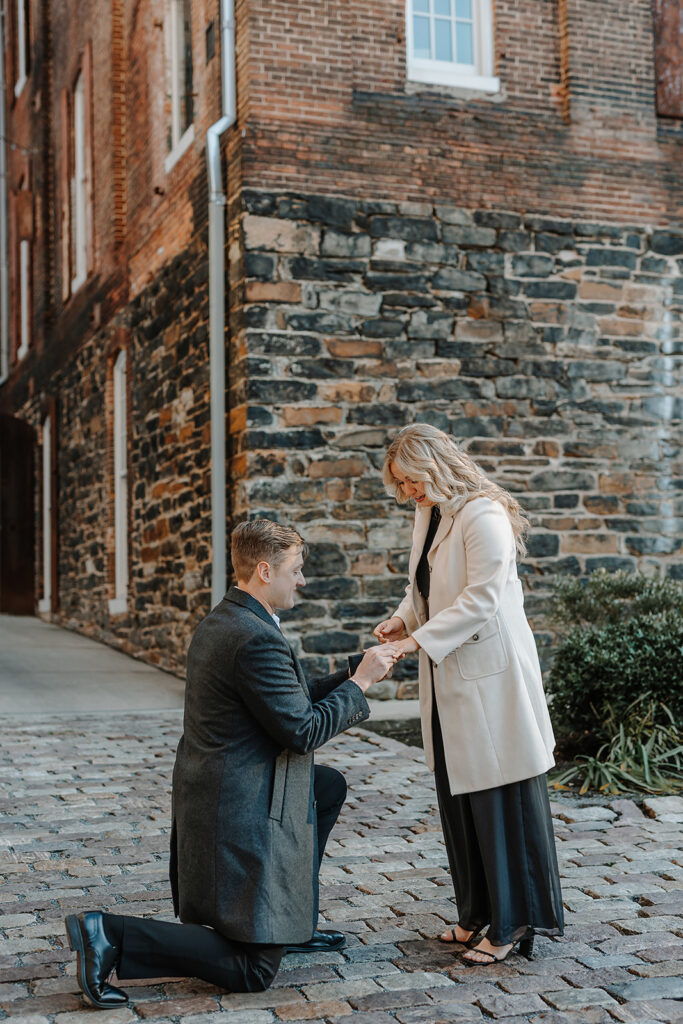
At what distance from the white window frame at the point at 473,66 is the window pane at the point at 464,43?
1.5 inches

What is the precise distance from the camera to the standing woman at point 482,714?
3863 mm

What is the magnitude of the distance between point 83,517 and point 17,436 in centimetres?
324

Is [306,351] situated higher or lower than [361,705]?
higher

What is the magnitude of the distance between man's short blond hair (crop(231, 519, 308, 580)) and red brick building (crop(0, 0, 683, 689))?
19.3 ft

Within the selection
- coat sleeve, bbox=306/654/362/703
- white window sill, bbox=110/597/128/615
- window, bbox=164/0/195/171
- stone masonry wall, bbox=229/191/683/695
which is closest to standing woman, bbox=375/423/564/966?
coat sleeve, bbox=306/654/362/703

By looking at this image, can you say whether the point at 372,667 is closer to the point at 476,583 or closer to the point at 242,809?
the point at 476,583

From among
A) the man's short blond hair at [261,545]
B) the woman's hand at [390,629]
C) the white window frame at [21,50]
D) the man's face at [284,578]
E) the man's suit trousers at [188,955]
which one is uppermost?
the white window frame at [21,50]

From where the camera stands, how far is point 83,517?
15.1 metres

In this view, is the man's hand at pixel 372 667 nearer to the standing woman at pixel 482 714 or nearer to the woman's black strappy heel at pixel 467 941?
the standing woman at pixel 482 714

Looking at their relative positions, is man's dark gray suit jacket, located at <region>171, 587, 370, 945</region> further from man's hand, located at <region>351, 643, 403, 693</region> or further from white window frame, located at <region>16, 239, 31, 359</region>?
white window frame, located at <region>16, 239, 31, 359</region>

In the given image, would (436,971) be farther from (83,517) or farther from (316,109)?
(83,517)

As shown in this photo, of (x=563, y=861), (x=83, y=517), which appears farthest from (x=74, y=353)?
(x=563, y=861)

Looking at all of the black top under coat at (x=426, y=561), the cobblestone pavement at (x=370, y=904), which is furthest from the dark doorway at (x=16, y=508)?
the black top under coat at (x=426, y=561)

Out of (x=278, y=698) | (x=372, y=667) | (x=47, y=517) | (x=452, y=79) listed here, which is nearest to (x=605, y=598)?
(x=452, y=79)
